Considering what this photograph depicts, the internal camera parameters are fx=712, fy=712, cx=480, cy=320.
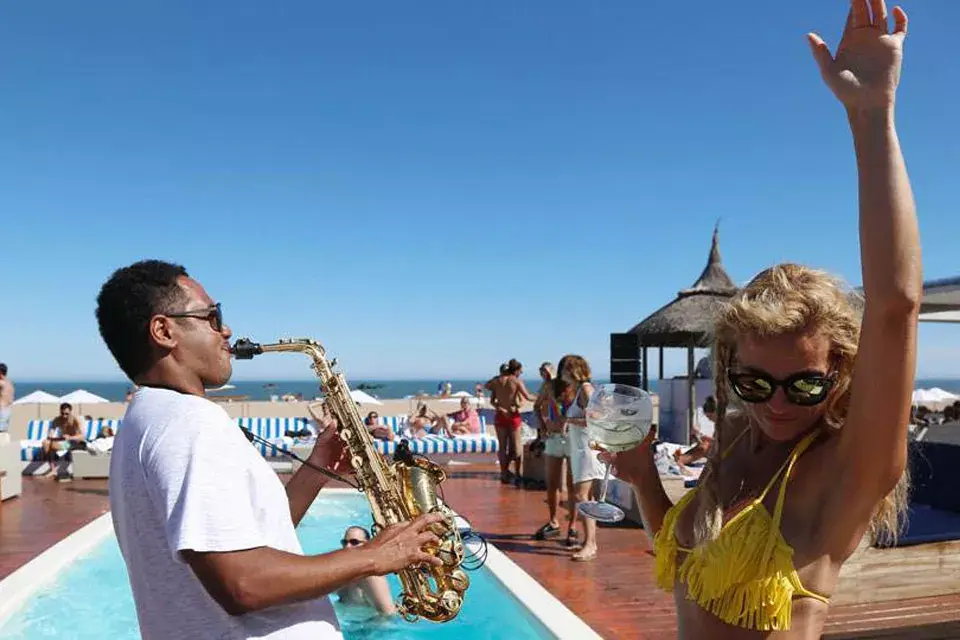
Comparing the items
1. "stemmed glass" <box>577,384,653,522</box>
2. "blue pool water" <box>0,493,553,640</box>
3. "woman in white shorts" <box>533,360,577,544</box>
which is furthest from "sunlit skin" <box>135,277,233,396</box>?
"woman in white shorts" <box>533,360,577,544</box>

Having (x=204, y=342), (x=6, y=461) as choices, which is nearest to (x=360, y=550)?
(x=204, y=342)

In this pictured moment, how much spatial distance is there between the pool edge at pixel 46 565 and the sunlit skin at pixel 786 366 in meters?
5.48

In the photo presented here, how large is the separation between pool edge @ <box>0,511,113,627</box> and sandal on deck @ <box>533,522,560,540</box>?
4118mm

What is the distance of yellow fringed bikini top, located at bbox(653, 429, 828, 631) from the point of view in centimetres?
144

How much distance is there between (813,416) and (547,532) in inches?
253

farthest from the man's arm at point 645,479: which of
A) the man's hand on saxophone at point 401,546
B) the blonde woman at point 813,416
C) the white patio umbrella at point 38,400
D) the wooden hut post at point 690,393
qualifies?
the white patio umbrella at point 38,400

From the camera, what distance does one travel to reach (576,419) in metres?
6.34

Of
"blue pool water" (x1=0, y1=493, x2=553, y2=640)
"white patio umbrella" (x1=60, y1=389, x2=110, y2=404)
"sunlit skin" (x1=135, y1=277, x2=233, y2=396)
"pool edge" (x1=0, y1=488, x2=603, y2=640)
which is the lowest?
"white patio umbrella" (x1=60, y1=389, x2=110, y2=404)

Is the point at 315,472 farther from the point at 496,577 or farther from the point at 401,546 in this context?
the point at 496,577

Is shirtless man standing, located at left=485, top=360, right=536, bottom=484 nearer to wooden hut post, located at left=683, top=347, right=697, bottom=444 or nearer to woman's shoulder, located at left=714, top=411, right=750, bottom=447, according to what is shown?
wooden hut post, located at left=683, top=347, right=697, bottom=444

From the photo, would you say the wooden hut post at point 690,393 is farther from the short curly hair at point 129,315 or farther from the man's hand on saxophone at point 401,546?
the short curly hair at point 129,315

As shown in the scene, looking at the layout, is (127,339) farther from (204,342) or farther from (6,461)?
(6,461)

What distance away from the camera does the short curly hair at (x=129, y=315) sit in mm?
1731

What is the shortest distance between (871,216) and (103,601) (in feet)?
24.6
